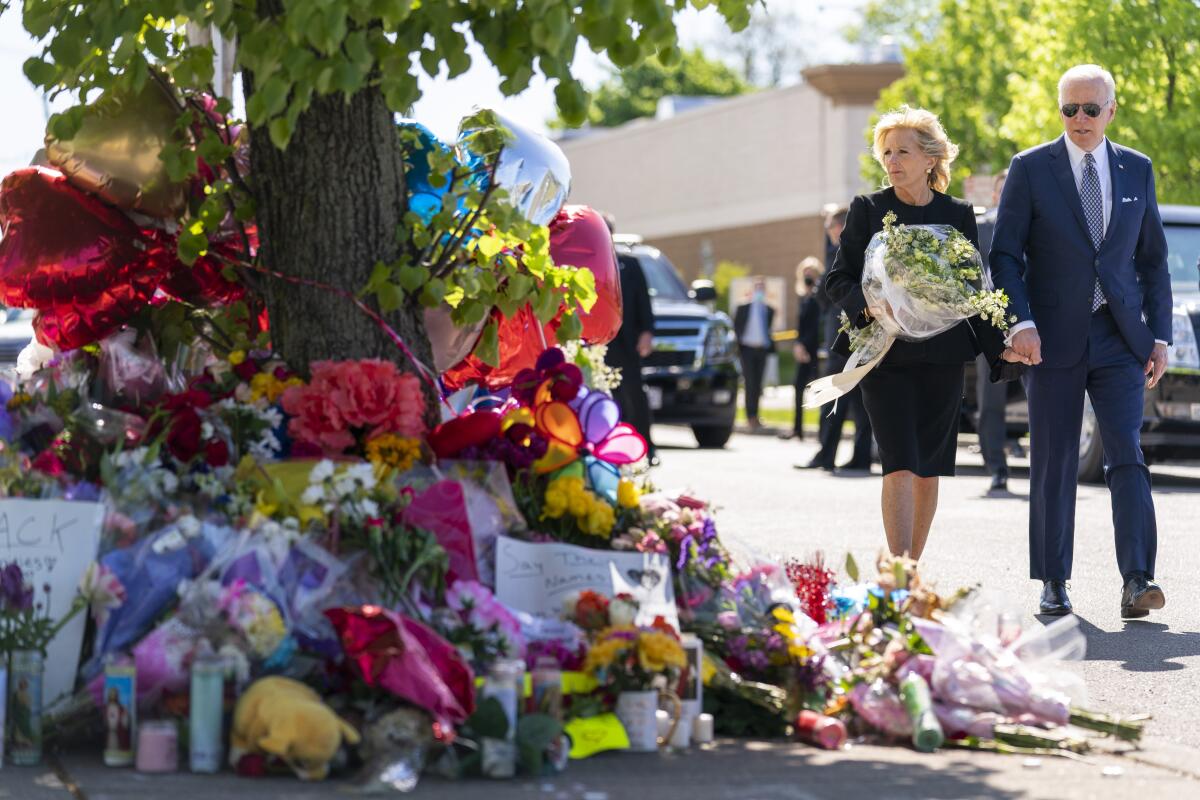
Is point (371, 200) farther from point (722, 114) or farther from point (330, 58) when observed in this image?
point (722, 114)

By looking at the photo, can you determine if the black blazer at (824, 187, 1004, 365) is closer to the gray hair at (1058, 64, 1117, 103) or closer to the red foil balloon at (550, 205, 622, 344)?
the gray hair at (1058, 64, 1117, 103)

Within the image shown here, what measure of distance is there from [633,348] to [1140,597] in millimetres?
8231

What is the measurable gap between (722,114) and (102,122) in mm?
46995

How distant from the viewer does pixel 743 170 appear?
171 ft

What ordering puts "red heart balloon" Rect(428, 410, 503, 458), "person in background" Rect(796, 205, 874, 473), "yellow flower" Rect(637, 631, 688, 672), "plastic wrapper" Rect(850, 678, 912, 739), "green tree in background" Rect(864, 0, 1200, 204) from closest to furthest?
"yellow flower" Rect(637, 631, 688, 672), "plastic wrapper" Rect(850, 678, 912, 739), "red heart balloon" Rect(428, 410, 503, 458), "person in background" Rect(796, 205, 874, 473), "green tree in background" Rect(864, 0, 1200, 204)

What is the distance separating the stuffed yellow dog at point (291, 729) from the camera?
15.4 ft

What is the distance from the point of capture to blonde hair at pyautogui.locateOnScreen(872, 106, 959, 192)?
7520mm

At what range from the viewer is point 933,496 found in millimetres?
7672

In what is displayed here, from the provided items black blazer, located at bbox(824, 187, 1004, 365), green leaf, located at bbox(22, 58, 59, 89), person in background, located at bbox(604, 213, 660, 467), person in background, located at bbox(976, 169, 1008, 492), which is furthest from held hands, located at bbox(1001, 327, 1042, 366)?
person in background, located at bbox(604, 213, 660, 467)

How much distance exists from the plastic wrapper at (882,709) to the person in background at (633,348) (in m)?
9.63

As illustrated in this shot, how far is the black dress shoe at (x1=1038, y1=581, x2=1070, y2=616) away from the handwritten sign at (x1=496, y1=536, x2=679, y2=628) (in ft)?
8.46

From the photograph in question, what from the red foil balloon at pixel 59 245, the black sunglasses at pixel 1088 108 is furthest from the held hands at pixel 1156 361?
the red foil balloon at pixel 59 245

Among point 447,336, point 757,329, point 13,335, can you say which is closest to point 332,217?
point 447,336

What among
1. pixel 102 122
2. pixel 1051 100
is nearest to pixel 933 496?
pixel 102 122
